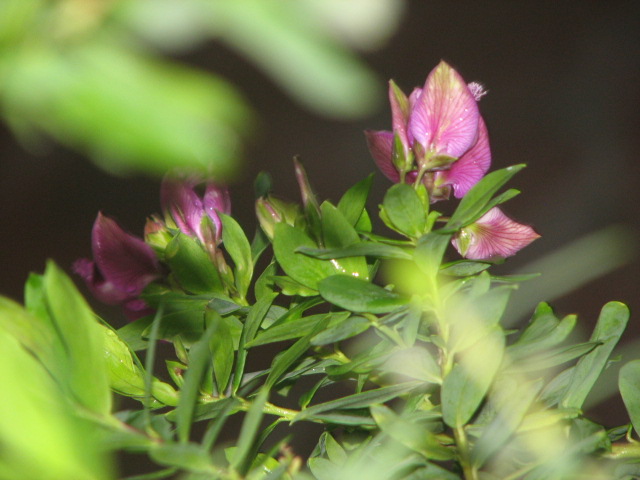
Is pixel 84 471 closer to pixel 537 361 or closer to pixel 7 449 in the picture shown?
pixel 7 449

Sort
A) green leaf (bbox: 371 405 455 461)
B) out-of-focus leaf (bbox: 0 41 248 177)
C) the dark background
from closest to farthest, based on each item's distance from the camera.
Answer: out-of-focus leaf (bbox: 0 41 248 177) < green leaf (bbox: 371 405 455 461) < the dark background

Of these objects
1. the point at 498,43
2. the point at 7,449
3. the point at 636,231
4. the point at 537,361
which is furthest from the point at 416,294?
the point at 498,43

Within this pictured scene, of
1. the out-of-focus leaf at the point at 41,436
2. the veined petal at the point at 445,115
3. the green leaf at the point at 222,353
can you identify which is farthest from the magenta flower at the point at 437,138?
the out-of-focus leaf at the point at 41,436

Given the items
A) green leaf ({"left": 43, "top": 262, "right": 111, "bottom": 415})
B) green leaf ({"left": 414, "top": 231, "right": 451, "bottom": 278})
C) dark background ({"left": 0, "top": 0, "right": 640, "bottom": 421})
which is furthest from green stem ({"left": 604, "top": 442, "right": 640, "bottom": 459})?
dark background ({"left": 0, "top": 0, "right": 640, "bottom": 421})

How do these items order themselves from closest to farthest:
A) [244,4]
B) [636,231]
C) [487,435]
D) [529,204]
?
[244,4] < [487,435] < [636,231] < [529,204]

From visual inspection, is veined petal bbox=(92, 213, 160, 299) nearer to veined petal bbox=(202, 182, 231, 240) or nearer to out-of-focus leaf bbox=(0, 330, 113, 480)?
veined petal bbox=(202, 182, 231, 240)

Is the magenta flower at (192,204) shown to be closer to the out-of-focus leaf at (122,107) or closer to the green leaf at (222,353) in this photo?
the green leaf at (222,353)

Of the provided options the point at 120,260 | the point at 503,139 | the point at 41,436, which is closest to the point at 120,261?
the point at 120,260
